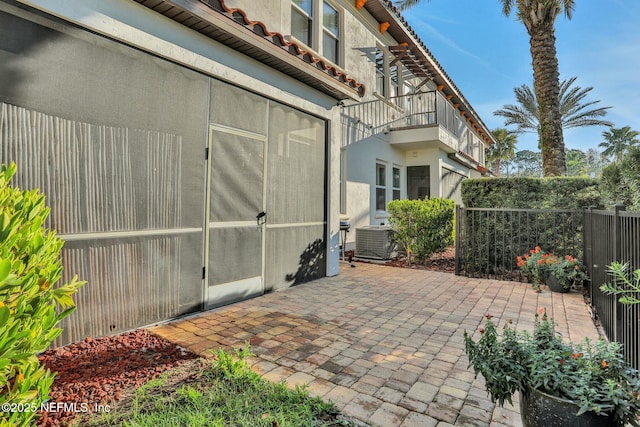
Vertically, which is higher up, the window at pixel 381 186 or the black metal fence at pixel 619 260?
the window at pixel 381 186

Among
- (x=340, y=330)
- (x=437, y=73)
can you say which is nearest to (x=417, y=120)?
(x=437, y=73)

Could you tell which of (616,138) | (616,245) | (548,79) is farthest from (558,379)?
(616,138)

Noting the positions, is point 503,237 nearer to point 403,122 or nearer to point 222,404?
point 222,404

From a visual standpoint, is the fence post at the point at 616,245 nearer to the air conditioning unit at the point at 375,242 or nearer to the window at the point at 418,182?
the air conditioning unit at the point at 375,242

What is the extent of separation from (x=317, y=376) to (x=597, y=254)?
3.95 m

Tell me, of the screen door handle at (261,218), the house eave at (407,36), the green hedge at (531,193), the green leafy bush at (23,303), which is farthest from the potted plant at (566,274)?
the house eave at (407,36)

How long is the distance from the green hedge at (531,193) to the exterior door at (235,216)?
204 inches

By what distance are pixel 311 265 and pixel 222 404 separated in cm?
400

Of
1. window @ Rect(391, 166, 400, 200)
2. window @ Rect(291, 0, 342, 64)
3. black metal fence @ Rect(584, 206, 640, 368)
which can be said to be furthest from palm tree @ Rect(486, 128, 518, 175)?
black metal fence @ Rect(584, 206, 640, 368)

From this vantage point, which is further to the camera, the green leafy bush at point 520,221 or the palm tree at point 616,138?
the palm tree at point 616,138

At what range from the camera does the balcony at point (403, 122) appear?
31.0ft

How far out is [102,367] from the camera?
2.76m

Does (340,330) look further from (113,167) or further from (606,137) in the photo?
(606,137)

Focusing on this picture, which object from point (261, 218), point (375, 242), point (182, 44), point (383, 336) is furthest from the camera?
point (375, 242)
